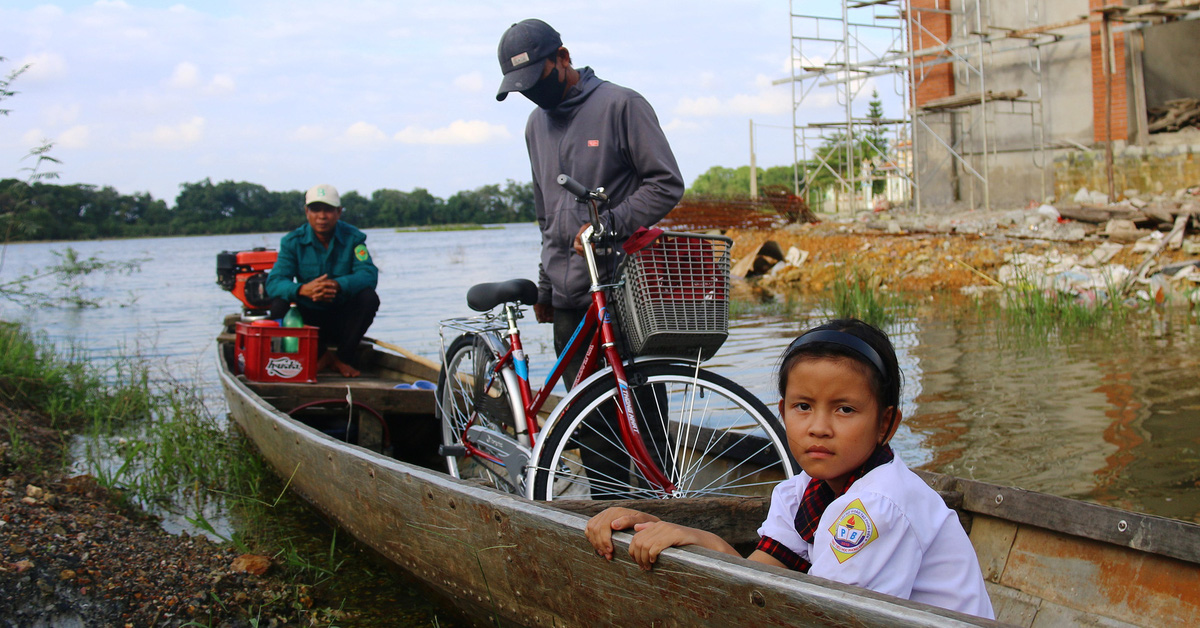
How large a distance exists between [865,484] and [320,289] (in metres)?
4.99

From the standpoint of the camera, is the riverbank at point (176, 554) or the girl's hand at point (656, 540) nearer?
the girl's hand at point (656, 540)

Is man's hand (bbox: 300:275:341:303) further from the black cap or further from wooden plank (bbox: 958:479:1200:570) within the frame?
wooden plank (bbox: 958:479:1200:570)

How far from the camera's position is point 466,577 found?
2906mm

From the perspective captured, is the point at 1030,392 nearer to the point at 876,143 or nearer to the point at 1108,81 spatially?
the point at 1108,81

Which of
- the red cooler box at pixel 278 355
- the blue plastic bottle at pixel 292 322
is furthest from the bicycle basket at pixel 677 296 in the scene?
the blue plastic bottle at pixel 292 322

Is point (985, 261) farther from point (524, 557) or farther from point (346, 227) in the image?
point (524, 557)

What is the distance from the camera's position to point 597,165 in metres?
3.64

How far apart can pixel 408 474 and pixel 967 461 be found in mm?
3268

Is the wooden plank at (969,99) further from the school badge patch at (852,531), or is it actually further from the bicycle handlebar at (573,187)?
the school badge patch at (852,531)

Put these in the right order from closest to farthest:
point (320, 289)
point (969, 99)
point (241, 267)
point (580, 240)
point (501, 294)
Result: point (580, 240) → point (501, 294) → point (320, 289) → point (241, 267) → point (969, 99)

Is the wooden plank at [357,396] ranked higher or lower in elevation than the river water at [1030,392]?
higher

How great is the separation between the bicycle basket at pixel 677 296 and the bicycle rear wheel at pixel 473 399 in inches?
36.4

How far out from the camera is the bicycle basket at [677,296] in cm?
318

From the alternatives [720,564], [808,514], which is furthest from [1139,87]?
[720,564]
